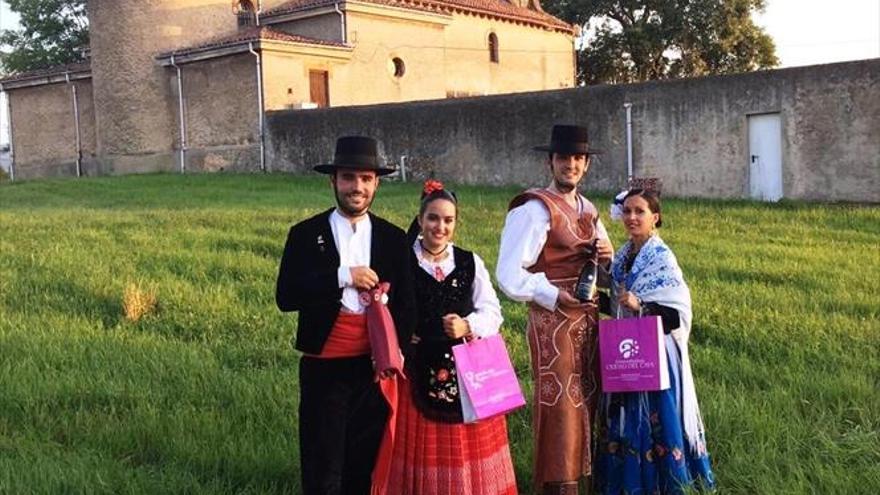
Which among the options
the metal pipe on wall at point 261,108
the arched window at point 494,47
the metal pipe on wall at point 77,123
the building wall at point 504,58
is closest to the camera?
the metal pipe on wall at point 261,108

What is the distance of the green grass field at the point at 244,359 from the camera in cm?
462

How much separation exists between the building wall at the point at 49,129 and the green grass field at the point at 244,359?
64.5ft

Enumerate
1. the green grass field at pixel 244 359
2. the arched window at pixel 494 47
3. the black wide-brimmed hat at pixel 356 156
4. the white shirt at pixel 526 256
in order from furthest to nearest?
the arched window at pixel 494 47 → the green grass field at pixel 244 359 → the white shirt at pixel 526 256 → the black wide-brimmed hat at pixel 356 156

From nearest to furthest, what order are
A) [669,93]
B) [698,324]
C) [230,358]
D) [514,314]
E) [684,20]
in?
[230,358]
[698,324]
[514,314]
[669,93]
[684,20]

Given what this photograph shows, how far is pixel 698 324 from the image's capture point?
743cm

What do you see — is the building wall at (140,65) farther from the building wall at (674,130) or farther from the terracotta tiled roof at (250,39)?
the building wall at (674,130)

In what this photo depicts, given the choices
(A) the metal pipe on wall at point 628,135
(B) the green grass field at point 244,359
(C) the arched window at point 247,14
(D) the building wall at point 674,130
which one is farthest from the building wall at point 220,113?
(B) the green grass field at point 244,359

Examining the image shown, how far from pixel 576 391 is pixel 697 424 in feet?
2.00

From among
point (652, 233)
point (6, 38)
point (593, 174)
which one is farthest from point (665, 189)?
point (6, 38)

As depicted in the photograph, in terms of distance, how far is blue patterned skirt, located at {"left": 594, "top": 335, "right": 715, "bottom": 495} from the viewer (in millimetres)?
4242

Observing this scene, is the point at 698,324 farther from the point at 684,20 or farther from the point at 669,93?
the point at 684,20

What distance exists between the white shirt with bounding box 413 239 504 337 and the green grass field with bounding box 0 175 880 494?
3.36ft

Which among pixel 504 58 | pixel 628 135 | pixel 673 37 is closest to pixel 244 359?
pixel 628 135

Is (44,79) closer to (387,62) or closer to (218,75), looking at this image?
(218,75)
